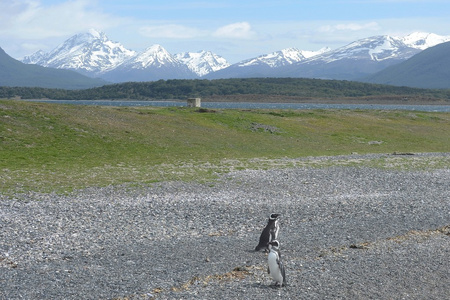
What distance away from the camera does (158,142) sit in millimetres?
35906

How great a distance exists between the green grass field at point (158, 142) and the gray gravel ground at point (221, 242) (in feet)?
10.9

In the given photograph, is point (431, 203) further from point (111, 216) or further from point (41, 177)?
point (41, 177)

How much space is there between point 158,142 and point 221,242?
20.9 meters

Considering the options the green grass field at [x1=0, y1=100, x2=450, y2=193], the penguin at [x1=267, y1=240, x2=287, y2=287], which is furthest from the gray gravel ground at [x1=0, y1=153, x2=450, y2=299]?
the green grass field at [x1=0, y1=100, x2=450, y2=193]

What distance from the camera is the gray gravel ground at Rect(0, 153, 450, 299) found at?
38.9 feet

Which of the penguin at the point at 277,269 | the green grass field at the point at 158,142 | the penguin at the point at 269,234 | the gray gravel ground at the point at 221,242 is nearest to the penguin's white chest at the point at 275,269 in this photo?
the penguin at the point at 277,269

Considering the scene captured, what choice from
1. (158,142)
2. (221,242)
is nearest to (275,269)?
(221,242)

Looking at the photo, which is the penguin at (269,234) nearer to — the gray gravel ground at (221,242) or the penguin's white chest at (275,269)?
the gray gravel ground at (221,242)

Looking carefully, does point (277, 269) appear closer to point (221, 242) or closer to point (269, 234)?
point (269, 234)

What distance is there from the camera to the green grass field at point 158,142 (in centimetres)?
2511

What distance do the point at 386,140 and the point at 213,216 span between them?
1327 inches

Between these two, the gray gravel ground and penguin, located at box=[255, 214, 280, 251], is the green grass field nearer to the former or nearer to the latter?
the gray gravel ground

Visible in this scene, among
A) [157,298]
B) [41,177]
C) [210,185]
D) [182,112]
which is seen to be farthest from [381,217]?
[182,112]

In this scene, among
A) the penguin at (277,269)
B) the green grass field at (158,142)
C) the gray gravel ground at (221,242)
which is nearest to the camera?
the penguin at (277,269)
